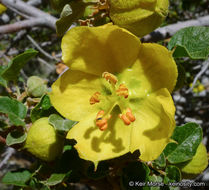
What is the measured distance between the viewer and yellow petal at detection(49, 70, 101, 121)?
1417mm

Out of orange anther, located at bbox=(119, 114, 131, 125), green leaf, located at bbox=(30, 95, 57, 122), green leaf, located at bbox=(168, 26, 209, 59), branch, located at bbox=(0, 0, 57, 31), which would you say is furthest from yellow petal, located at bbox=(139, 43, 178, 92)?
branch, located at bbox=(0, 0, 57, 31)

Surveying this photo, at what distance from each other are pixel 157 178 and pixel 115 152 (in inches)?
12.6

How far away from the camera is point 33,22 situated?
79.3 inches

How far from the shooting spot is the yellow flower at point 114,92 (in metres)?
1.30

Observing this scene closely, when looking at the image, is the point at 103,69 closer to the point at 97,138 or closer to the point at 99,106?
the point at 99,106

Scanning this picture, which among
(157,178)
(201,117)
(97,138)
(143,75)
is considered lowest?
(201,117)

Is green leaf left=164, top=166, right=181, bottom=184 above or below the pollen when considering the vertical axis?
below

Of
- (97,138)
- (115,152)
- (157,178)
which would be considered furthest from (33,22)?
(157,178)

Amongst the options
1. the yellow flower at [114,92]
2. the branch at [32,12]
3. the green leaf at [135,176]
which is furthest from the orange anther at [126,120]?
the branch at [32,12]

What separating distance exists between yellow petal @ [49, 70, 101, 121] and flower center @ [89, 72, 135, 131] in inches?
2.3

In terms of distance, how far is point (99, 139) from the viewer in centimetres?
146

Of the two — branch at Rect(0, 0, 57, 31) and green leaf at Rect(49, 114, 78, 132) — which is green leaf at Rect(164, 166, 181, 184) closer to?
green leaf at Rect(49, 114, 78, 132)

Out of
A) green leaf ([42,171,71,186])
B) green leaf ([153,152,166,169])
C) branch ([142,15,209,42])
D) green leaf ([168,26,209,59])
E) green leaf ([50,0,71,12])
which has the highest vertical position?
green leaf ([50,0,71,12])

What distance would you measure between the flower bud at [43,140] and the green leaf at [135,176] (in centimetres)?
39
